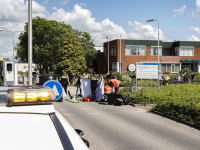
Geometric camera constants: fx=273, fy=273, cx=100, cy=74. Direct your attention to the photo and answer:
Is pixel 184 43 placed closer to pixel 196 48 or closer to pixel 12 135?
pixel 196 48

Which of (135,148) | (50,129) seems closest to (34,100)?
(50,129)

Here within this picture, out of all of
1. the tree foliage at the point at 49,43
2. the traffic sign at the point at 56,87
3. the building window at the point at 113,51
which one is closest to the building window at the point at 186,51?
the building window at the point at 113,51

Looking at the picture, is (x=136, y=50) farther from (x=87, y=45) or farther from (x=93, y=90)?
(x=93, y=90)

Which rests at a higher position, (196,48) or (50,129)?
(196,48)

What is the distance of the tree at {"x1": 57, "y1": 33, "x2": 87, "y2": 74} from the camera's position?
49737 millimetres

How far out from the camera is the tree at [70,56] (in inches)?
1958

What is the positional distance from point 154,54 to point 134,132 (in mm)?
45625

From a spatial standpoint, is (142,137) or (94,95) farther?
(94,95)

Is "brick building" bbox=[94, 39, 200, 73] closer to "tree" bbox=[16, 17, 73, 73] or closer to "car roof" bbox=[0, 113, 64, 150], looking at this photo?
"tree" bbox=[16, 17, 73, 73]

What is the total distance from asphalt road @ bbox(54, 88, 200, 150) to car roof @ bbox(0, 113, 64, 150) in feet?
16.4

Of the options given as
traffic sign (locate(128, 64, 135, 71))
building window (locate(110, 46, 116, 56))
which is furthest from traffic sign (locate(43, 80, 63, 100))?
building window (locate(110, 46, 116, 56))

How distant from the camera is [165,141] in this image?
736 centimetres

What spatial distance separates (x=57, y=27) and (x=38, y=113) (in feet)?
169

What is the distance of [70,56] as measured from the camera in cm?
5078
